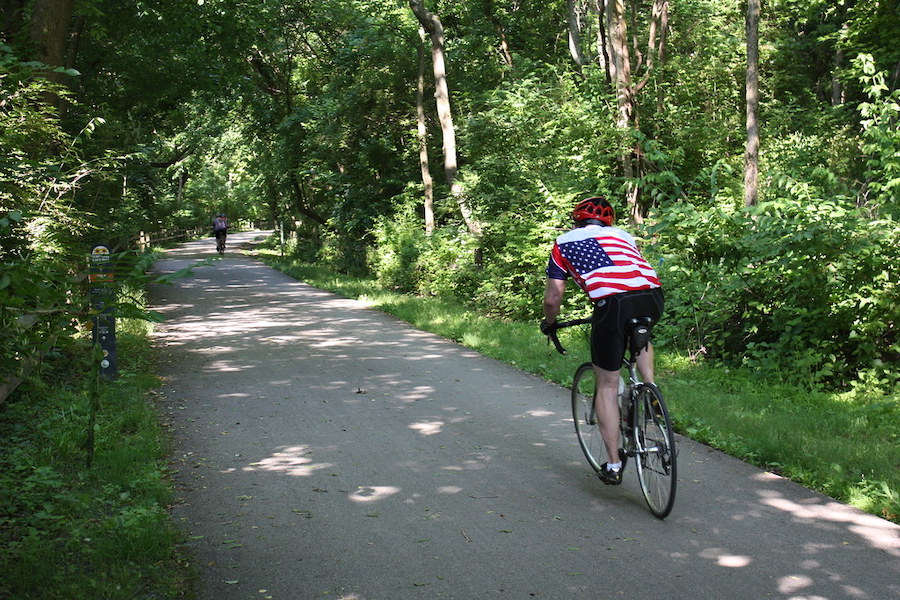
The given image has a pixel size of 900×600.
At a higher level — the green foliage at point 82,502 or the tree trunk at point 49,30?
the tree trunk at point 49,30

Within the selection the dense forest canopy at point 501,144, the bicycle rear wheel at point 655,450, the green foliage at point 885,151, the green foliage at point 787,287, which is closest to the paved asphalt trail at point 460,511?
the bicycle rear wheel at point 655,450

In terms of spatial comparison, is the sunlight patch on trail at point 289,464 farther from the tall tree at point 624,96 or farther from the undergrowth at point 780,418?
the tall tree at point 624,96

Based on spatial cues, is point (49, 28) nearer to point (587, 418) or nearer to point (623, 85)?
point (623, 85)

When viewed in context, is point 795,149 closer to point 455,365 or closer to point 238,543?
point 455,365

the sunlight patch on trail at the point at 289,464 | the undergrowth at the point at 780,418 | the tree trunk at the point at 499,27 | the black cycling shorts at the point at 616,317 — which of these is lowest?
the sunlight patch on trail at the point at 289,464

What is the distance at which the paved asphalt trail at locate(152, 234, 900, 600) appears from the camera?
4188mm

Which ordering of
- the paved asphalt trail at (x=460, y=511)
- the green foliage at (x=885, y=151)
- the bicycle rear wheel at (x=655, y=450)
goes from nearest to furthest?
the paved asphalt trail at (x=460, y=511), the bicycle rear wheel at (x=655, y=450), the green foliage at (x=885, y=151)

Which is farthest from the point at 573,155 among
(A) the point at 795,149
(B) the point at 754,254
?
(B) the point at 754,254

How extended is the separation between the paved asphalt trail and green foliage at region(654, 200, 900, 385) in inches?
110

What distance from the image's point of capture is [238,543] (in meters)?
4.71

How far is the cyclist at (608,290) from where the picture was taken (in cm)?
527

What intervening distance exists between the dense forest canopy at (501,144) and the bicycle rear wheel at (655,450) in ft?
11.3

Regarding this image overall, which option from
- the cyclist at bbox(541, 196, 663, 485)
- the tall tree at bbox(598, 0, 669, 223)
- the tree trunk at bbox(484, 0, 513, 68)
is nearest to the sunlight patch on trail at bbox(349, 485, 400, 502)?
the cyclist at bbox(541, 196, 663, 485)

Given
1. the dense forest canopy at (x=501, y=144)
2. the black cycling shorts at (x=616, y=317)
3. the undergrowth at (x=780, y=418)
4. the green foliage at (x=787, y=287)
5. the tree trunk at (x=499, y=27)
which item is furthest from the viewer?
the tree trunk at (x=499, y=27)
